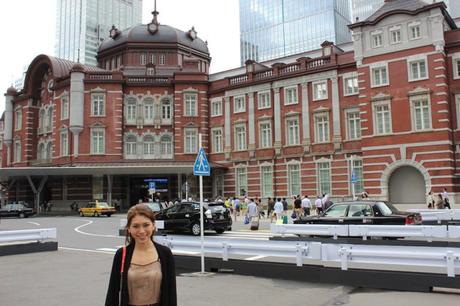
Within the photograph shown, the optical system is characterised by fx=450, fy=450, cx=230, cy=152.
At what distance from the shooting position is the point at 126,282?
11.1ft

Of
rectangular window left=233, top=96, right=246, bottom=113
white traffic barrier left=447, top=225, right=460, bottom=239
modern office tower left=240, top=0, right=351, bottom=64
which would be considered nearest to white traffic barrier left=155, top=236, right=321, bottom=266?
white traffic barrier left=447, top=225, right=460, bottom=239

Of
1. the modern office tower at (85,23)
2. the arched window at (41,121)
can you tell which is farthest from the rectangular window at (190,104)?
the modern office tower at (85,23)

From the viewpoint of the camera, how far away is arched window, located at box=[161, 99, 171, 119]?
152 ft

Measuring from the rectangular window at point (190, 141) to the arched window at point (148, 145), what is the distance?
11.7 ft

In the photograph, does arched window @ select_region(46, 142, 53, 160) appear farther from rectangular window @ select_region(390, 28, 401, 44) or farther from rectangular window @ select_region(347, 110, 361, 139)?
rectangular window @ select_region(390, 28, 401, 44)

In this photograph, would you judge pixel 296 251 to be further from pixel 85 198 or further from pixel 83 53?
pixel 83 53

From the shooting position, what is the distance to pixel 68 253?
1406 cm

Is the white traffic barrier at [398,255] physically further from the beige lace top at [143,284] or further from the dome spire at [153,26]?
the dome spire at [153,26]

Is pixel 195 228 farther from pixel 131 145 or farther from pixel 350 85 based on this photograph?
pixel 131 145

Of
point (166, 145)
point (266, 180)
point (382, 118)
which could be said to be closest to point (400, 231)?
point (382, 118)

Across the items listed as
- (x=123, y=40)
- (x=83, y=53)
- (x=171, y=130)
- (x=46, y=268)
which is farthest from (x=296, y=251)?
(x=83, y=53)

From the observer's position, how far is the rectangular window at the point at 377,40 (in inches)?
1355

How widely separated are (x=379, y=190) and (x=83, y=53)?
4398 inches

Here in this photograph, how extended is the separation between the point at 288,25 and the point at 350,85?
245ft
